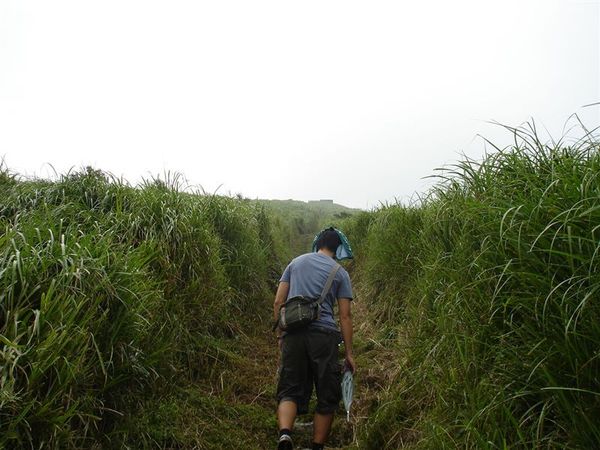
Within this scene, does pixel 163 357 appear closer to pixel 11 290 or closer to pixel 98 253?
pixel 98 253

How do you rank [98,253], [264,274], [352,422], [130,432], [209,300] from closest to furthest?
[130,432]
[98,253]
[352,422]
[209,300]
[264,274]

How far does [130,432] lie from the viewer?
2783 mm

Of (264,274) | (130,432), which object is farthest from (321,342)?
(264,274)

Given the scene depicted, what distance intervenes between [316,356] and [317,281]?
0.62 meters

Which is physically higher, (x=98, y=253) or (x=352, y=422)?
(x=98, y=253)

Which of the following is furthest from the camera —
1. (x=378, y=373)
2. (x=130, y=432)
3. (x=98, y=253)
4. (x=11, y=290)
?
(x=378, y=373)

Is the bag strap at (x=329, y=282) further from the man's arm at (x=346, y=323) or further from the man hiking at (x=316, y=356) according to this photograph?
the man's arm at (x=346, y=323)

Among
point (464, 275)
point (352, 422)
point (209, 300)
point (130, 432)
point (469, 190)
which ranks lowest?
point (352, 422)

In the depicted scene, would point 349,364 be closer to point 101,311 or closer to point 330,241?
point 330,241

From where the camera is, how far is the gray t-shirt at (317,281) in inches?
142

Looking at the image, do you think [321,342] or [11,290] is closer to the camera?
[11,290]

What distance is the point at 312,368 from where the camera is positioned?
11.6ft

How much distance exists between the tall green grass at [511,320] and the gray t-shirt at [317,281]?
713 mm

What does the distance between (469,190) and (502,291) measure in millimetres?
1280
